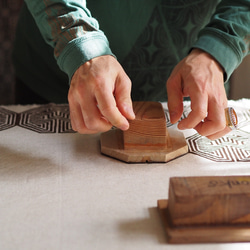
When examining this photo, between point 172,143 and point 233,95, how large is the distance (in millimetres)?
1120

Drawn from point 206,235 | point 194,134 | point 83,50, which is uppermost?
point 83,50

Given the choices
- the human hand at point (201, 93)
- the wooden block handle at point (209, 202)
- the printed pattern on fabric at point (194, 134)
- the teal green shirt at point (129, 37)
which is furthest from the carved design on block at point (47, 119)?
the wooden block handle at point (209, 202)

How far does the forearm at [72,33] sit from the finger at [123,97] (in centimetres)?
7

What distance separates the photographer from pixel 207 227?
0.57 metres

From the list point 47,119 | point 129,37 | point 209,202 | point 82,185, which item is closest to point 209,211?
point 209,202

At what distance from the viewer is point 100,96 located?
0.71m

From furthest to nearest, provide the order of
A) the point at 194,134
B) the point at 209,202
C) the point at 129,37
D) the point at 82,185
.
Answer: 1. the point at 129,37
2. the point at 194,134
3. the point at 82,185
4. the point at 209,202

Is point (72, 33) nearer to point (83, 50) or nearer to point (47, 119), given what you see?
point (83, 50)

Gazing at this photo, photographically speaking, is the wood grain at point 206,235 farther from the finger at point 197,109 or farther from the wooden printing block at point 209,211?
→ the finger at point 197,109

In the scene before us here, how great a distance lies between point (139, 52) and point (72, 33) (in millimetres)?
373

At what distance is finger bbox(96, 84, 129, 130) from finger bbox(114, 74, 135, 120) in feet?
0.09

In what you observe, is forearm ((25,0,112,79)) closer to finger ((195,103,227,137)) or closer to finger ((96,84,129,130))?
finger ((96,84,129,130))

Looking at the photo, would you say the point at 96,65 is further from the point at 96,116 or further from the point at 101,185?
the point at 101,185

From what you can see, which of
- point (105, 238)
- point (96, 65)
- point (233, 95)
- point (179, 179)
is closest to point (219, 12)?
point (96, 65)
